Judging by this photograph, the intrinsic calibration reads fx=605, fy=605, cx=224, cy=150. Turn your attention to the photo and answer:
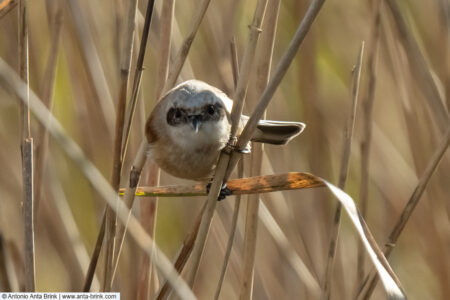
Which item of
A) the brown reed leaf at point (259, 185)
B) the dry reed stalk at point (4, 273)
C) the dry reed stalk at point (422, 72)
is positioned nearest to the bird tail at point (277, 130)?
the brown reed leaf at point (259, 185)

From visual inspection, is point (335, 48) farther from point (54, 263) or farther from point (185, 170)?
point (54, 263)

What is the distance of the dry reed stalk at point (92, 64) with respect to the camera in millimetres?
2438

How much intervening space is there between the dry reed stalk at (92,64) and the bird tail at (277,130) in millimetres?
656

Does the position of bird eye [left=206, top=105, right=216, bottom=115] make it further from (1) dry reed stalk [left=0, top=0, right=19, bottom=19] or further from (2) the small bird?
(1) dry reed stalk [left=0, top=0, right=19, bottom=19]

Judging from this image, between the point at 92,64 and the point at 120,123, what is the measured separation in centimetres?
82

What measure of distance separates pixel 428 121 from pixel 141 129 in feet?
3.96

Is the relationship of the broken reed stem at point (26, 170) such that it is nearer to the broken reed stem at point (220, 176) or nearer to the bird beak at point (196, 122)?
the broken reed stem at point (220, 176)

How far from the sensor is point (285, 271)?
281cm

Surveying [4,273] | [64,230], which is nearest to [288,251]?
[64,230]

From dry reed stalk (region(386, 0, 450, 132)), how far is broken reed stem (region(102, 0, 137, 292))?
106cm

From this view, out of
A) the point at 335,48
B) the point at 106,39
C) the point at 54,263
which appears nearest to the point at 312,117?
the point at 335,48

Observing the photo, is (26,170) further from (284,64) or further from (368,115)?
(368,115)

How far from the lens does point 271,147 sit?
114 inches

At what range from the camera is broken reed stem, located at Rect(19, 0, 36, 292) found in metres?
1.65
